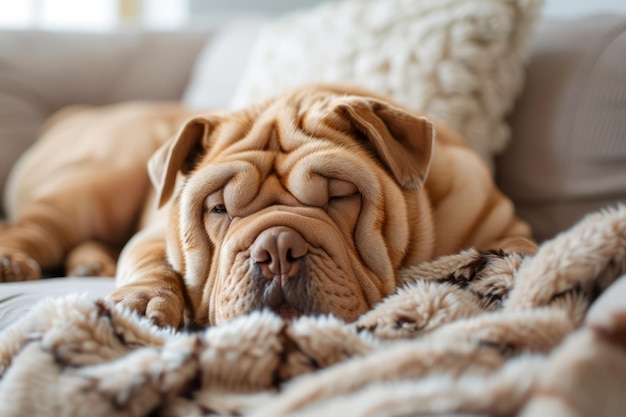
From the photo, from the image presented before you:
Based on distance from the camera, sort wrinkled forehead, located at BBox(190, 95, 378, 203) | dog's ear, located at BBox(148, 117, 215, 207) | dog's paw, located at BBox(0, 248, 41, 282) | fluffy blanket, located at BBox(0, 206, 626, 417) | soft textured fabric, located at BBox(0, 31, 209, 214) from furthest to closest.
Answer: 1. soft textured fabric, located at BBox(0, 31, 209, 214)
2. dog's paw, located at BBox(0, 248, 41, 282)
3. dog's ear, located at BBox(148, 117, 215, 207)
4. wrinkled forehead, located at BBox(190, 95, 378, 203)
5. fluffy blanket, located at BBox(0, 206, 626, 417)

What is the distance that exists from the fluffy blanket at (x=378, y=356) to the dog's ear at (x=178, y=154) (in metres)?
0.50

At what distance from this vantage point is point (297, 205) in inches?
55.6

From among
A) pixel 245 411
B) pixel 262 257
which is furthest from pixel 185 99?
pixel 245 411

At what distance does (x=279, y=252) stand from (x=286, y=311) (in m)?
0.12

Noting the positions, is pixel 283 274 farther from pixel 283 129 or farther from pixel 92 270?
pixel 92 270

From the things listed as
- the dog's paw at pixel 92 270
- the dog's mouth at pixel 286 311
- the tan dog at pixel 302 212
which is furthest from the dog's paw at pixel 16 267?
the dog's mouth at pixel 286 311

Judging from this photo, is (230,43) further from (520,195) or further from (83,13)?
(83,13)

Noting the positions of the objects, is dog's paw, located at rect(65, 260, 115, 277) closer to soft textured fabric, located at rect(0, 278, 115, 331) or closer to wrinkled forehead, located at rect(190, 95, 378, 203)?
soft textured fabric, located at rect(0, 278, 115, 331)

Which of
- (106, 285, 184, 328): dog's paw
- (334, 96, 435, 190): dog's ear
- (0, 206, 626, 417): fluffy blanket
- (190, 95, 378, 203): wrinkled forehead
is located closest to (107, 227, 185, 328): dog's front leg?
(106, 285, 184, 328): dog's paw

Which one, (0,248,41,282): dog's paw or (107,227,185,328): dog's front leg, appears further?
(0,248,41,282): dog's paw

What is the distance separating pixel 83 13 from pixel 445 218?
4.67m

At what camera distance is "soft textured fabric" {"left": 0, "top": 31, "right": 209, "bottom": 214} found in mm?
3182

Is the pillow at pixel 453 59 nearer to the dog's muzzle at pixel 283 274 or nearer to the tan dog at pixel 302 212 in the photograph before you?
the tan dog at pixel 302 212

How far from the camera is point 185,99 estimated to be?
10.7 feet
